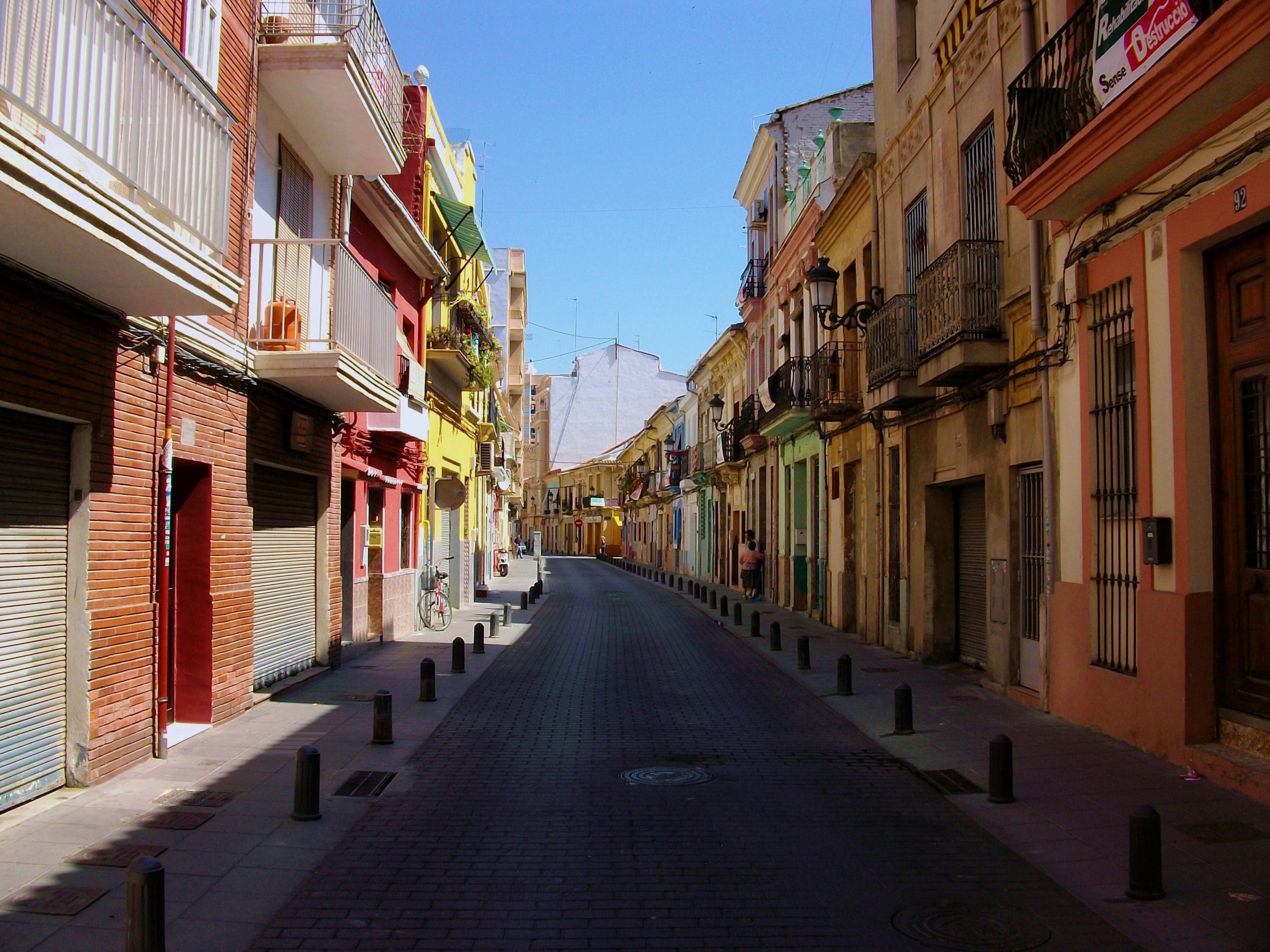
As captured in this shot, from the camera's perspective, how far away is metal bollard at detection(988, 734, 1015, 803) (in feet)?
23.6

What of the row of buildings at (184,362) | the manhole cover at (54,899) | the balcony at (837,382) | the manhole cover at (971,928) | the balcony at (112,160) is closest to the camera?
the manhole cover at (971,928)

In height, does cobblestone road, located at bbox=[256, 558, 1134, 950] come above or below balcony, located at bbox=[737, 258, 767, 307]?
below

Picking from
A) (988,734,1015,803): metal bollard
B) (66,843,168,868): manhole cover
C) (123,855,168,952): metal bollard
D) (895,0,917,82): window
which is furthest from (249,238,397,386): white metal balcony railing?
(895,0,917,82): window

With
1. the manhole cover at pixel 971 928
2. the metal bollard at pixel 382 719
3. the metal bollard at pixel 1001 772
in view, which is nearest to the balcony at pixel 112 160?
the metal bollard at pixel 382 719

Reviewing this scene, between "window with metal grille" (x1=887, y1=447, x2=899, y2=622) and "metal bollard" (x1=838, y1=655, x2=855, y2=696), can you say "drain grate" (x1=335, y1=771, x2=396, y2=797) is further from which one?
"window with metal grille" (x1=887, y1=447, x2=899, y2=622)

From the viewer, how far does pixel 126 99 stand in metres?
6.50

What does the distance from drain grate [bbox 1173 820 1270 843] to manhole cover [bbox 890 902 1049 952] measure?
5.77 ft

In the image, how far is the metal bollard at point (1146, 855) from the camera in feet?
17.2

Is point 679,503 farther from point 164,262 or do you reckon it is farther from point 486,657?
point 164,262

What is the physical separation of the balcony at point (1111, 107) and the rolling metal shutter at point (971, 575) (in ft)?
15.5

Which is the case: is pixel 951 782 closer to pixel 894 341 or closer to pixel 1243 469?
pixel 1243 469

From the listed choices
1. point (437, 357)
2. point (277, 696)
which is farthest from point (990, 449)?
point (437, 357)

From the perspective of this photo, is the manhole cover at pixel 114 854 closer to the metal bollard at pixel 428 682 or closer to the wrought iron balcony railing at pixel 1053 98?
the metal bollard at pixel 428 682

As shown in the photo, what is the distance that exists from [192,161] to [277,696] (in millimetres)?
5933
